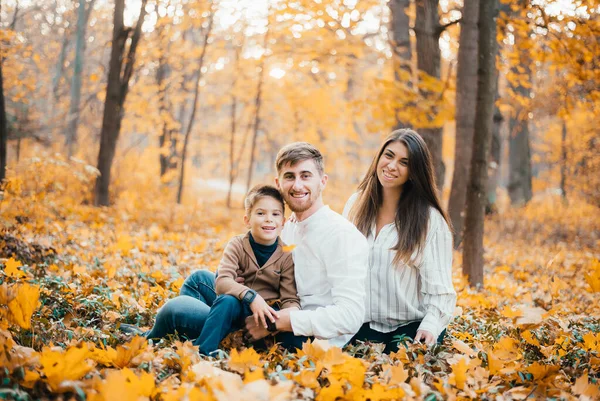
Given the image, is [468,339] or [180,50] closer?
[468,339]

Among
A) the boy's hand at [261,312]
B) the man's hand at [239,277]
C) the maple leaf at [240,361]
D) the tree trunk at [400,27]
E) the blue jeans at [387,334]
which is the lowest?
the blue jeans at [387,334]

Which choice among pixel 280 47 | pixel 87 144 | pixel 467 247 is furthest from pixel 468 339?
pixel 87 144

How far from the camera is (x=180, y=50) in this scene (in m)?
12.5

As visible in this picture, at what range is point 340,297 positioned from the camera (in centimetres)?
255

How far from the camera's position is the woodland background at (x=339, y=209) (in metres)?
2.12

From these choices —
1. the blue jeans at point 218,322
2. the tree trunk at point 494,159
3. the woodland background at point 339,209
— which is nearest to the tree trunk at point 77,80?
the woodland background at point 339,209

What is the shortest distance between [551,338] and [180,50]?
453 inches

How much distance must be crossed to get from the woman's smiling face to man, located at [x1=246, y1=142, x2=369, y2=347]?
481mm

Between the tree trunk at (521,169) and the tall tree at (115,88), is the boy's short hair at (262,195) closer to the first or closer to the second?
the tall tree at (115,88)

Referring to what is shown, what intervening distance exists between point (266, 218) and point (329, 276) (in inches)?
19.1

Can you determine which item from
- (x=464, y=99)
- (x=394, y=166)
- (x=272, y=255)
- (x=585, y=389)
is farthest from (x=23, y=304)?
(x=464, y=99)

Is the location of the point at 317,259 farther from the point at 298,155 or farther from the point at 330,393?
the point at 330,393

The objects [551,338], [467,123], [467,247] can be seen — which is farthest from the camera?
[467,123]

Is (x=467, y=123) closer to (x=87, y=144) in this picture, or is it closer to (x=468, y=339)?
(x=468, y=339)
